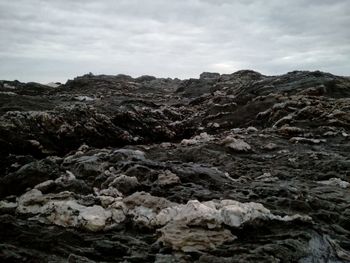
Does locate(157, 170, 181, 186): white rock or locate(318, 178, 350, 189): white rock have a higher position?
locate(157, 170, 181, 186): white rock

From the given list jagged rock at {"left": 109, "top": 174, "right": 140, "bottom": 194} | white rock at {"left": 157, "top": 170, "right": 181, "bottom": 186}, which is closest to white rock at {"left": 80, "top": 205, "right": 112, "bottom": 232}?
jagged rock at {"left": 109, "top": 174, "right": 140, "bottom": 194}

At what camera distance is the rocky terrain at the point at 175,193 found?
19.7 feet

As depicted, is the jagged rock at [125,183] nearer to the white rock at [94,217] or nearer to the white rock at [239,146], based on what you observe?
the white rock at [94,217]

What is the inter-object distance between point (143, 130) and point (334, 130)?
24.0ft

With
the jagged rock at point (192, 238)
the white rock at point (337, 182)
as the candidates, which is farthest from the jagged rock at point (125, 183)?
the white rock at point (337, 182)

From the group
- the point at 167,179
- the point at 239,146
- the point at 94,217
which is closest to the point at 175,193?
the point at 167,179

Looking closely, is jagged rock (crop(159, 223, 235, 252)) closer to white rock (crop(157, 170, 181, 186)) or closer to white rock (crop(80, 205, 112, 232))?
white rock (crop(80, 205, 112, 232))

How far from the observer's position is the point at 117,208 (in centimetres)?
723

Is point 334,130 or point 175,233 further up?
A: point 334,130

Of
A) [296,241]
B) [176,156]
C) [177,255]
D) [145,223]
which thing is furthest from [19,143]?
[296,241]

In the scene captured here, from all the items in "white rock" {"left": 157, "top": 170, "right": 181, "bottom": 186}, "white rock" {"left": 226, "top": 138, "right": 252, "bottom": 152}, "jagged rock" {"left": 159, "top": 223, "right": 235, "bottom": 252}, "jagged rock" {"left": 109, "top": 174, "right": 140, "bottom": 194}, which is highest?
"white rock" {"left": 226, "top": 138, "right": 252, "bottom": 152}

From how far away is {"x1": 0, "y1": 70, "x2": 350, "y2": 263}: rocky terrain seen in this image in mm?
6012

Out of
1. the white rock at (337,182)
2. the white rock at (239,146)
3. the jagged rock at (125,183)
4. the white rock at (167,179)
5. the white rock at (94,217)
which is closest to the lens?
the white rock at (94,217)

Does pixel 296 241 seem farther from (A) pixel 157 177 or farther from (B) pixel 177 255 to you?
(A) pixel 157 177
